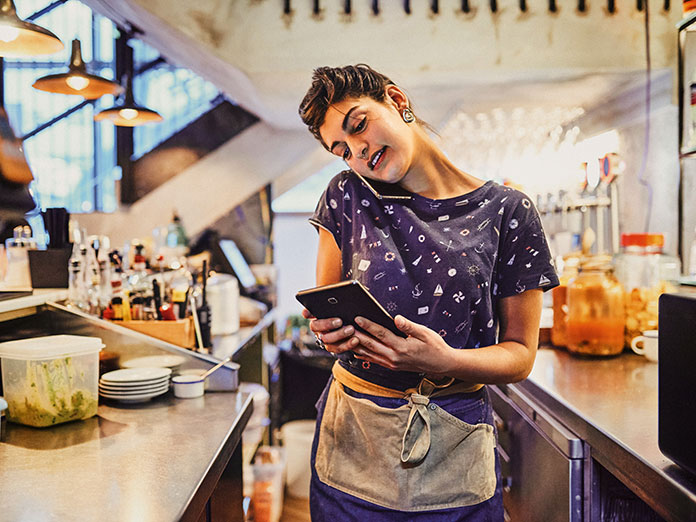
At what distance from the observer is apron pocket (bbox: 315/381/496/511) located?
4.06 ft

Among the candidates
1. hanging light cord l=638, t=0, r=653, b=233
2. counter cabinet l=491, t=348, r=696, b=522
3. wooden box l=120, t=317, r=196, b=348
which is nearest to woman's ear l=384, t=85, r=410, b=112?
counter cabinet l=491, t=348, r=696, b=522

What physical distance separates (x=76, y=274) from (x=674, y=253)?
2259 mm

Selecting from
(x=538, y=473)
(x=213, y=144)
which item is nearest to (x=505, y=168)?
(x=213, y=144)

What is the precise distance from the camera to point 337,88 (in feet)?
4.19

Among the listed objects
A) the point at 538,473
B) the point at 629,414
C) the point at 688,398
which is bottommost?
the point at 538,473

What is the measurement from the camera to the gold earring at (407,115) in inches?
52.9

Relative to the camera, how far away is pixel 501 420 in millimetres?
2088

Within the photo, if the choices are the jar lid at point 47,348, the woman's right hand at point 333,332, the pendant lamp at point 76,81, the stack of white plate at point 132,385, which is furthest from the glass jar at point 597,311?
the pendant lamp at point 76,81

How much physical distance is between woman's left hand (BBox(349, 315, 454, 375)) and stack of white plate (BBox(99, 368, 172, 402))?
2.64 ft

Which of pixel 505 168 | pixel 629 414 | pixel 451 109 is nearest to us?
pixel 629 414

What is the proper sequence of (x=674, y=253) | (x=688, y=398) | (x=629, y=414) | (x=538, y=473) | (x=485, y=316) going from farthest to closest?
1. (x=674, y=253)
2. (x=538, y=473)
3. (x=629, y=414)
4. (x=485, y=316)
5. (x=688, y=398)

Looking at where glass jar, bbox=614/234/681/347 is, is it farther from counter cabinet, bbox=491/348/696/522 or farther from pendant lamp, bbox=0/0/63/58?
pendant lamp, bbox=0/0/63/58

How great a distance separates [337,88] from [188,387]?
3.28 ft

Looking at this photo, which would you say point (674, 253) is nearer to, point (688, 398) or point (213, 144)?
point (688, 398)
